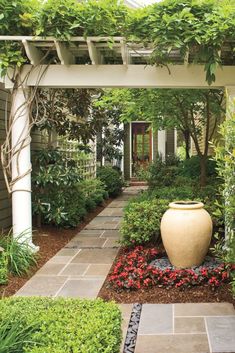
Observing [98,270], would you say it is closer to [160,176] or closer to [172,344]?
[172,344]

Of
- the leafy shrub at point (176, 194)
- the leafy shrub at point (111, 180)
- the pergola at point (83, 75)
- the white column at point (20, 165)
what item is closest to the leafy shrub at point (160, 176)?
the leafy shrub at point (176, 194)

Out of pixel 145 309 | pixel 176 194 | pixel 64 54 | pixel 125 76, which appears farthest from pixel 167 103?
pixel 145 309

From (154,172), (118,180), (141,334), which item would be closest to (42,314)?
(141,334)

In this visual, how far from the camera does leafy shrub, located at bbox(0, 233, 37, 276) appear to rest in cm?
488

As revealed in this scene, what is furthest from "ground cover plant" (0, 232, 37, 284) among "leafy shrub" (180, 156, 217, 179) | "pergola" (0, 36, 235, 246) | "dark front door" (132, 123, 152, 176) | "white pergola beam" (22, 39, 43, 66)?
"dark front door" (132, 123, 152, 176)

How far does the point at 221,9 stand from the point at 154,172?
5795mm

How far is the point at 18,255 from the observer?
5.06 metres

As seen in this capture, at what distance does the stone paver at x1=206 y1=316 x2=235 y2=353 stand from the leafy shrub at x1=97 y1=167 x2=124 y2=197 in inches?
337

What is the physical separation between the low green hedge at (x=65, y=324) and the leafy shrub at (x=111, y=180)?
9.32 m

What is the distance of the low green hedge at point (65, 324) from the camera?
2.20 m

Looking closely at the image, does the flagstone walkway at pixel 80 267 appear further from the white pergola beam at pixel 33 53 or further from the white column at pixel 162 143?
the white column at pixel 162 143

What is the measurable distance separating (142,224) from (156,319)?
6.40ft

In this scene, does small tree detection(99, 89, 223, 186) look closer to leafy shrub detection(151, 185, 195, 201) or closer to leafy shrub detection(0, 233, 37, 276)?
leafy shrub detection(151, 185, 195, 201)

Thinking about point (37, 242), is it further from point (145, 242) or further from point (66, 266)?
point (145, 242)
